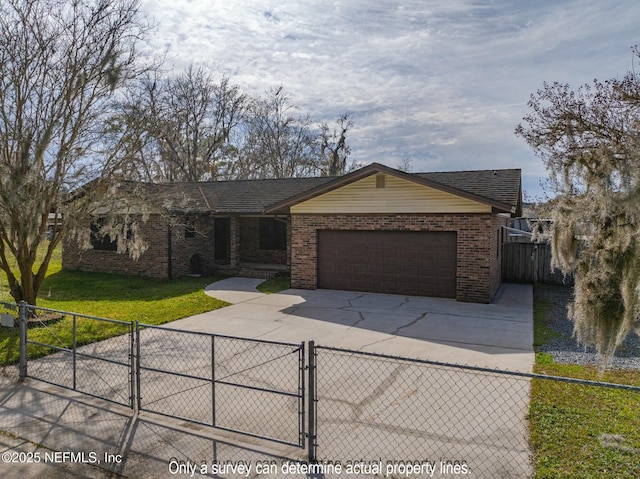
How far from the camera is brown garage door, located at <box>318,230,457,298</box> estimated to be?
Result: 42.0 ft

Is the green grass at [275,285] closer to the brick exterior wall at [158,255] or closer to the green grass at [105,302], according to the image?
the green grass at [105,302]

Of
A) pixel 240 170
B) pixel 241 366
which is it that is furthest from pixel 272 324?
pixel 240 170

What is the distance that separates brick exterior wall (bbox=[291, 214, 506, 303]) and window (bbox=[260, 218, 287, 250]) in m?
4.76

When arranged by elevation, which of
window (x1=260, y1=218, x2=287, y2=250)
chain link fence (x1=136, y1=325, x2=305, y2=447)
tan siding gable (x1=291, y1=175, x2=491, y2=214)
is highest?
tan siding gable (x1=291, y1=175, x2=491, y2=214)

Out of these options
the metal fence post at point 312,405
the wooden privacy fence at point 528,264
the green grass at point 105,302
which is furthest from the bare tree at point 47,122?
the wooden privacy fence at point 528,264

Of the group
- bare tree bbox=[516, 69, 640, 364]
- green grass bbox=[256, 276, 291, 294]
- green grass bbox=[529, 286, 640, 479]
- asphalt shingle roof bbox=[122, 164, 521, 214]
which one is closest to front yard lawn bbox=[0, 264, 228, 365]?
green grass bbox=[256, 276, 291, 294]

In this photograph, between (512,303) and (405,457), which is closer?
(405,457)

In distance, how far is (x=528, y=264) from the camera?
1580cm

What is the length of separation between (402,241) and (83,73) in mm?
9100

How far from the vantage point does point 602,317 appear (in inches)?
177

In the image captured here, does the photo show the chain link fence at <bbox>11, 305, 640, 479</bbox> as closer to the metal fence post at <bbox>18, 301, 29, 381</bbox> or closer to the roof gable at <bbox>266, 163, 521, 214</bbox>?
the metal fence post at <bbox>18, 301, 29, 381</bbox>

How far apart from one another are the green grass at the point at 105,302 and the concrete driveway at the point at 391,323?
2.86ft

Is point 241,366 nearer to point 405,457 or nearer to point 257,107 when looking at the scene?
point 405,457

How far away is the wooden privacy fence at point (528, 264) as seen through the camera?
15.6 m
